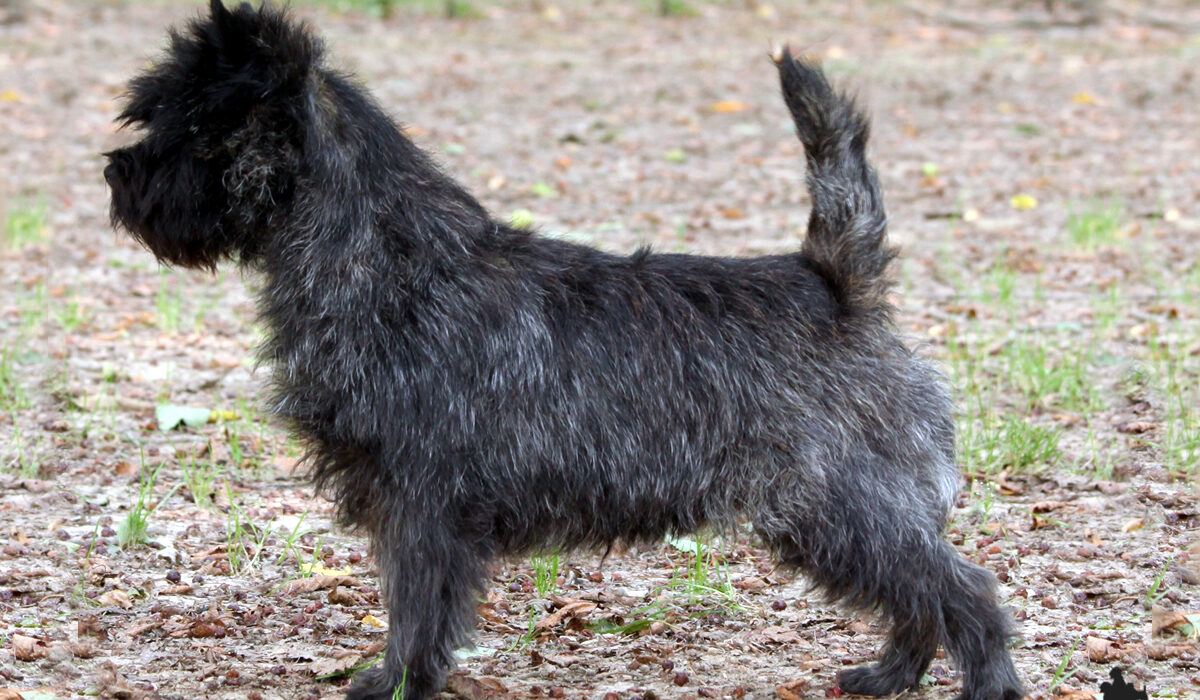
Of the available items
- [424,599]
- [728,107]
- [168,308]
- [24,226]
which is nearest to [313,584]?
[424,599]

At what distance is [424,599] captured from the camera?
3914 mm

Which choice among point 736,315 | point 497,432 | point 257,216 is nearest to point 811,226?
point 736,315

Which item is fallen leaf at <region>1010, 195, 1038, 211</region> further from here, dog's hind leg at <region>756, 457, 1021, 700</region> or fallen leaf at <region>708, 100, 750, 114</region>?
dog's hind leg at <region>756, 457, 1021, 700</region>

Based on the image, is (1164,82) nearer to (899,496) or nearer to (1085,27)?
(1085,27)

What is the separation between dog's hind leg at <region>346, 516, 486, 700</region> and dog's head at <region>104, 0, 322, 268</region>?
3.27 feet

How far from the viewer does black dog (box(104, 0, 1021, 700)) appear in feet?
12.9

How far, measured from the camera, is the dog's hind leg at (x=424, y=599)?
390 cm

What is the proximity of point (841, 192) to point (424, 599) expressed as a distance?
1.69 metres

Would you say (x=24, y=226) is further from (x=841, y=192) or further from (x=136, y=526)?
(x=841, y=192)

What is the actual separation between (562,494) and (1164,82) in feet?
42.9

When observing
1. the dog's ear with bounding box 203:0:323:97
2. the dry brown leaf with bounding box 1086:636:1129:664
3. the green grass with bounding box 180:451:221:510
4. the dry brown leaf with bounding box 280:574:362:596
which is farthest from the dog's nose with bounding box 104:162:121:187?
the dry brown leaf with bounding box 1086:636:1129:664

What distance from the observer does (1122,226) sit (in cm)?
1016

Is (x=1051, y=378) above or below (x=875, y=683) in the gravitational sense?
above

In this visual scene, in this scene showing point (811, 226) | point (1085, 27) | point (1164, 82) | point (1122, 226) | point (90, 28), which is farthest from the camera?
point (1085, 27)
